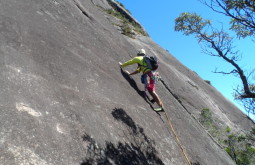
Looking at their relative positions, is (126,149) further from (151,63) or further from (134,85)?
(151,63)

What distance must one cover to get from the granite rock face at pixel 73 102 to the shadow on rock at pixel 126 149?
22 mm

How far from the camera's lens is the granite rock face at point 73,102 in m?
4.65

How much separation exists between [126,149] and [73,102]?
5.15 feet

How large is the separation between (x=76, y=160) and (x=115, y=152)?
1.10 metres

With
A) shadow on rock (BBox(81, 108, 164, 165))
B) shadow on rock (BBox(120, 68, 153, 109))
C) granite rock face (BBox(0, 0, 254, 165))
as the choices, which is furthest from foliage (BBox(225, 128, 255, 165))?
shadow on rock (BBox(81, 108, 164, 165))

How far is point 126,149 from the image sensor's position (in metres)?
6.01

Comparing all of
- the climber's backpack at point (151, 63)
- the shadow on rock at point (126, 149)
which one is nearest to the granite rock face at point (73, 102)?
the shadow on rock at point (126, 149)

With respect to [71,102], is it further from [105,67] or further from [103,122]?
[105,67]

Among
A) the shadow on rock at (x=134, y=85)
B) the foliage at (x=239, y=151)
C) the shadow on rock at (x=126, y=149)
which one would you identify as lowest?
the shadow on rock at (x=126, y=149)

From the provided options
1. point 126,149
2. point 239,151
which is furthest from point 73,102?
point 239,151

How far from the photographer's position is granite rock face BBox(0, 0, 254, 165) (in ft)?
15.3

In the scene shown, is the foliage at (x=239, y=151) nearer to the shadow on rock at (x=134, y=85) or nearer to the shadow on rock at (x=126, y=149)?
the shadow on rock at (x=134, y=85)

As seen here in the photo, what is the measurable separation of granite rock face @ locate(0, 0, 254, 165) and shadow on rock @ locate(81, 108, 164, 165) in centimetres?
2

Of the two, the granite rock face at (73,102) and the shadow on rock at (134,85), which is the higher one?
the shadow on rock at (134,85)
